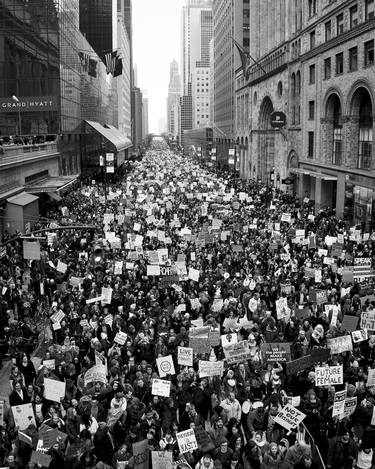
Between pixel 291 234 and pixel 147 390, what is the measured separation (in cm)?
1724

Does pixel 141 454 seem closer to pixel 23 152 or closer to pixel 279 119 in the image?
pixel 23 152

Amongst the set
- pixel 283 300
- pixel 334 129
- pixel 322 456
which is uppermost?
pixel 334 129

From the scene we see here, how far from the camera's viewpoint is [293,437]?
11.8 m

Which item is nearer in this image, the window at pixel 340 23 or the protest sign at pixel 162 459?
the protest sign at pixel 162 459

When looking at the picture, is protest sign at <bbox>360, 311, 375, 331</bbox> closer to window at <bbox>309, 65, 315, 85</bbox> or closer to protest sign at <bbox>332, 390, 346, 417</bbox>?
protest sign at <bbox>332, 390, 346, 417</bbox>

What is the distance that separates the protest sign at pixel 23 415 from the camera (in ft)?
39.3

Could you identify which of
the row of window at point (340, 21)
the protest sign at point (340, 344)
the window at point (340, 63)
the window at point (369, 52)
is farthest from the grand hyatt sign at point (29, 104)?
the protest sign at point (340, 344)

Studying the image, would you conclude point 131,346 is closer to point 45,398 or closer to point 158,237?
point 45,398

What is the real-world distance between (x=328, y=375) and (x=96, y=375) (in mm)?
4703

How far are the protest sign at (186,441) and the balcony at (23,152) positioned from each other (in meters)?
26.3

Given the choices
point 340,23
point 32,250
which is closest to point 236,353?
point 32,250

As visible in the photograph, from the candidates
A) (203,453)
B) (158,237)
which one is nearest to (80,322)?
(203,453)

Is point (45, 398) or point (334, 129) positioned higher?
point (334, 129)

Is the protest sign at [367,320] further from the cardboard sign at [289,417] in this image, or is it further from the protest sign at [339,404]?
the cardboard sign at [289,417]
